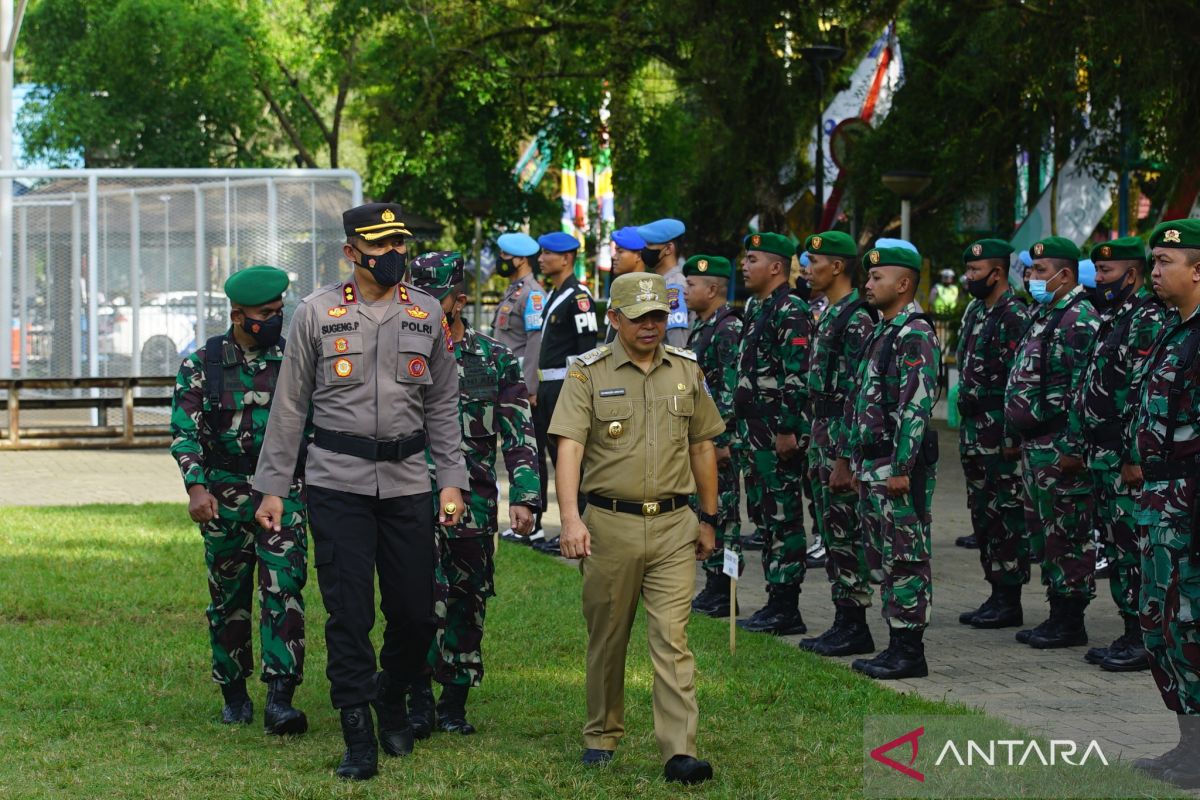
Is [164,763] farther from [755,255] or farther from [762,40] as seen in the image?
[762,40]

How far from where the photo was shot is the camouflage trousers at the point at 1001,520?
393 inches

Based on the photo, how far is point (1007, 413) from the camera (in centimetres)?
948

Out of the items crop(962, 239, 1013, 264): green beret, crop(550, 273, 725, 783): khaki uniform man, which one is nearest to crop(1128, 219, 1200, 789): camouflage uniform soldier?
crop(550, 273, 725, 783): khaki uniform man

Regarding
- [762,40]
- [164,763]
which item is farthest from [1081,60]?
[164,763]

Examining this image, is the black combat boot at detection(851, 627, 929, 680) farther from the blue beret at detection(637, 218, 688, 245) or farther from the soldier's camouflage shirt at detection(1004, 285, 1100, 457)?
the blue beret at detection(637, 218, 688, 245)

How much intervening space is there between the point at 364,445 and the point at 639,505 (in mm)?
1084

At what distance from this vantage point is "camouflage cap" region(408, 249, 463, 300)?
284 inches

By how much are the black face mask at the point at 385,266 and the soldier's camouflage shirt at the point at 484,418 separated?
2.48ft

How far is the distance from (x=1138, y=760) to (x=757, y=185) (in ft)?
58.0

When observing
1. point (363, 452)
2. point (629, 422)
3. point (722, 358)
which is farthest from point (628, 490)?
point (722, 358)

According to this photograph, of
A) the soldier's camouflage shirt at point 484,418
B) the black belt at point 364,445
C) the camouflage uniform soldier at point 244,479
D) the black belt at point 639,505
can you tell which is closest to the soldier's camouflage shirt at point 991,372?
the soldier's camouflage shirt at point 484,418

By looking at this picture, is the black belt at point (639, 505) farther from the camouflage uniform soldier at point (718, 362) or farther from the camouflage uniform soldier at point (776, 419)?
the camouflage uniform soldier at point (718, 362)

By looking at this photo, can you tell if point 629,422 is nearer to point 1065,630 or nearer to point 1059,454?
point 1059,454

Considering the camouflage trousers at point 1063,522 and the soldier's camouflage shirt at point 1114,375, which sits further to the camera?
the camouflage trousers at point 1063,522
